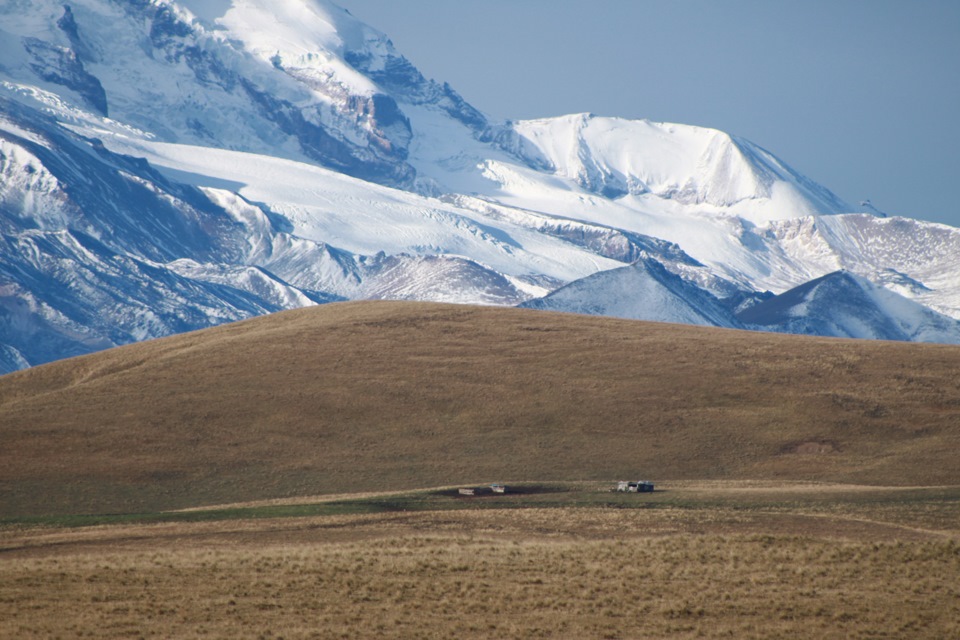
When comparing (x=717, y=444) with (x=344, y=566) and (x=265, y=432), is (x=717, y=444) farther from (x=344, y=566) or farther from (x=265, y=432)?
(x=344, y=566)

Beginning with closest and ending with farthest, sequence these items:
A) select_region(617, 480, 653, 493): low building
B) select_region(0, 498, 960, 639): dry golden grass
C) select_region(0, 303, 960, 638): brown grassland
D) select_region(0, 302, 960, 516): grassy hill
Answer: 1. select_region(0, 498, 960, 639): dry golden grass
2. select_region(0, 303, 960, 638): brown grassland
3. select_region(617, 480, 653, 493): low building
4. select_region(0, 302, 960, 516): grassy hill

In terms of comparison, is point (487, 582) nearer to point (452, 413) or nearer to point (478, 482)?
point (478, 482)

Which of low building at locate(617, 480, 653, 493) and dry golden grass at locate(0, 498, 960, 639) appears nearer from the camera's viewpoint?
dry golden grass at locate(0, 498, 960, 639)

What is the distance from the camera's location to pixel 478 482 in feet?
232

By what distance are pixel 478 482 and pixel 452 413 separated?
1346cm

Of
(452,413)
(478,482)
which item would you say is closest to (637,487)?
(478,482)

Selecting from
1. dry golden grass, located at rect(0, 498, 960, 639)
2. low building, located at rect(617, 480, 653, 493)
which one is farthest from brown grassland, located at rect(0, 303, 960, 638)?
low building, located at rect(617, 480, 653, 493)

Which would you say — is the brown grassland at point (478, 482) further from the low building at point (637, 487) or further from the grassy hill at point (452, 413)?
the low building at point (637, 487)

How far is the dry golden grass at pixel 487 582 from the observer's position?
36969mm

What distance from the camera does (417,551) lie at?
158 feet

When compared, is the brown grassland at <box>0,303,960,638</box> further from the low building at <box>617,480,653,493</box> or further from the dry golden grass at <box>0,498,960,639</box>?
the low building at <box>617,480,653,493</box>

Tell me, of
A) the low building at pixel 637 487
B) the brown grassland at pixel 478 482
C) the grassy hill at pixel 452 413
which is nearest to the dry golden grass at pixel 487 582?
the brown grassland at pixel 478 482

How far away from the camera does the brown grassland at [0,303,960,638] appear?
39.1 m

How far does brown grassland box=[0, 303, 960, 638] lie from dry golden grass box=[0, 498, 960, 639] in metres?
0.16
